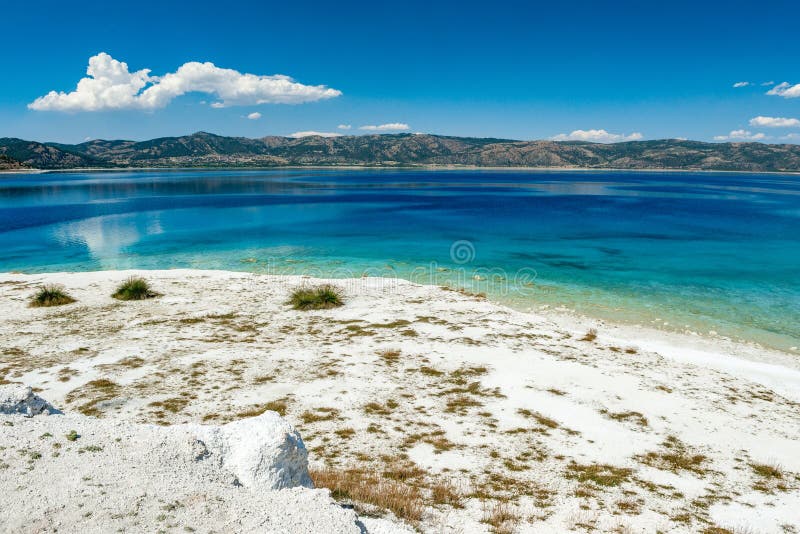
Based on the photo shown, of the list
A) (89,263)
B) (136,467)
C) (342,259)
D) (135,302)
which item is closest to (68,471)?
(136,467)

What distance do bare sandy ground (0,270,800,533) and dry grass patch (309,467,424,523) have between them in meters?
0.32

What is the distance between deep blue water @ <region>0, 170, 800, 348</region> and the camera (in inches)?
1152

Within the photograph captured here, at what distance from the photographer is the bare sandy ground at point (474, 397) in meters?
9.40

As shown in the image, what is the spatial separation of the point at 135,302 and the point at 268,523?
2276 cm

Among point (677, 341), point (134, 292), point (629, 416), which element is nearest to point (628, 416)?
point (629, 416)

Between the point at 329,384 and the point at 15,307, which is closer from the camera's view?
the point at 329,384

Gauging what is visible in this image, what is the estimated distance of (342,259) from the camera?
41.9 metres

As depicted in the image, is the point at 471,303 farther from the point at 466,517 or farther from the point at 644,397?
the point at 466,517

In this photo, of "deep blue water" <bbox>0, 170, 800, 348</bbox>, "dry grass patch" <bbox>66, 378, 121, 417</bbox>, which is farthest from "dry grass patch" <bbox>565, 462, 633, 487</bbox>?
"deep blue water" <bbox>0, 170, 800, 348</bbox>

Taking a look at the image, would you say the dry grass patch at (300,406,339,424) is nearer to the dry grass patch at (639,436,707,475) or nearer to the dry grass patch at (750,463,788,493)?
the dry grass patch at (639,436,707,475)

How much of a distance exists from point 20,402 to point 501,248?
44319 millimetres

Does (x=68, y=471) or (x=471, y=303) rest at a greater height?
(x=68, y=471)

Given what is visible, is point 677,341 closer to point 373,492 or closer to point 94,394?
point 373,492

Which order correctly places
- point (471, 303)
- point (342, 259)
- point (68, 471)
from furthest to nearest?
point (342, 259)
point (471, 303)
point (68, 471)
